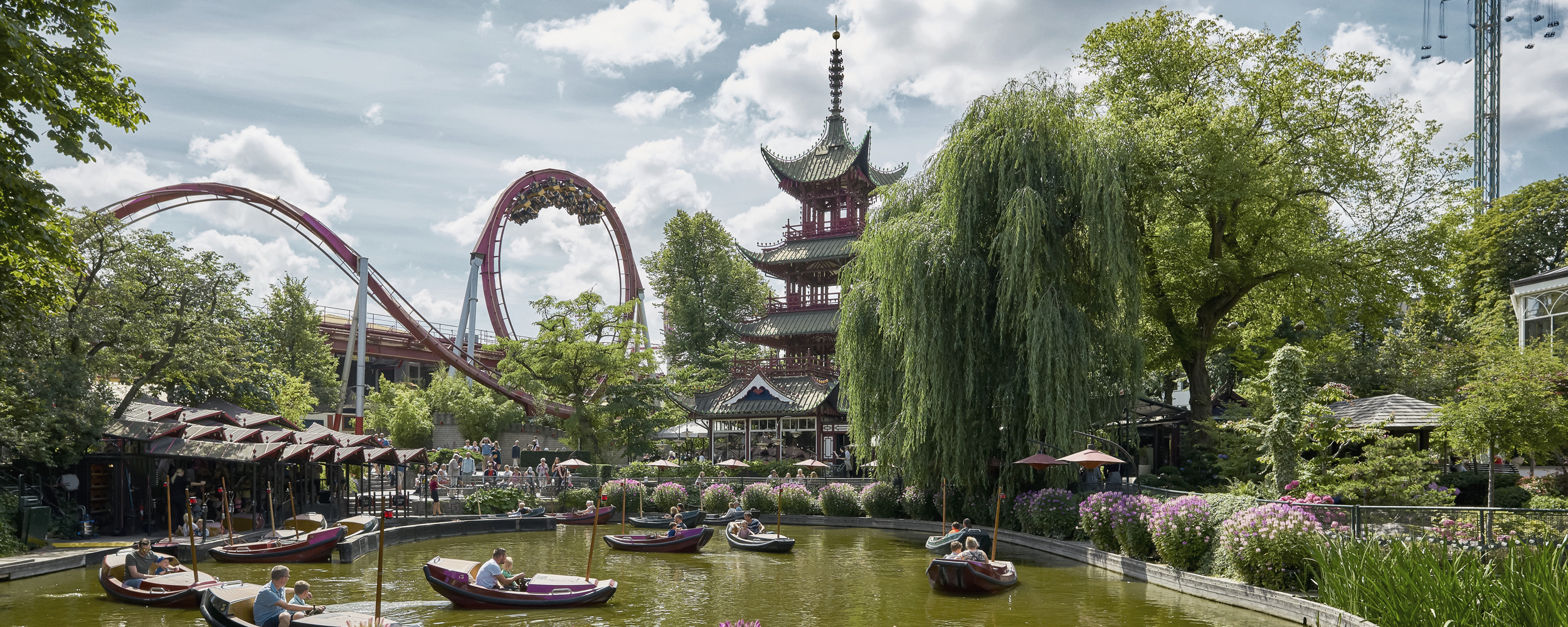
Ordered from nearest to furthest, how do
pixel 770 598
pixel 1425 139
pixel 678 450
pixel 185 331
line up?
1. pixel 770 598
2. pixel 185 331
3. pixel 1425 139
4. pixel 678 450

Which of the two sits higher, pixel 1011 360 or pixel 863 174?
pixel 863 174

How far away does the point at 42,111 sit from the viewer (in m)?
11.9

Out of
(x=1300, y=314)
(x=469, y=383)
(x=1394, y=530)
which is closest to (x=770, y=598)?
(x=1394, y=530)

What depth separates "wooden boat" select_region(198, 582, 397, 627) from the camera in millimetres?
12742

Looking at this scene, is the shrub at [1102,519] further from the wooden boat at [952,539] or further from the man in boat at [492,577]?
the man in boat at [492,577]

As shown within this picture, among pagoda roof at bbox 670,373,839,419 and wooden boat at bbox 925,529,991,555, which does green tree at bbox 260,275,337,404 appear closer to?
pagoda roof at bbox 670,373,839,419

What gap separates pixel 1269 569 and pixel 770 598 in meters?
8.10

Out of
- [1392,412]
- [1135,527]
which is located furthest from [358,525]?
[1392,412]

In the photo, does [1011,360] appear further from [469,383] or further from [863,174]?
[469,383]

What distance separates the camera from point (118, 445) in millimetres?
23828

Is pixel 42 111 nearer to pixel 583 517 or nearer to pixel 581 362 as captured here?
pixel 583 517

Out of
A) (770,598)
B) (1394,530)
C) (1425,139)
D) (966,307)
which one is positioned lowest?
(770,598)

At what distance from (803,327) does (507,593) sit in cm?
2650

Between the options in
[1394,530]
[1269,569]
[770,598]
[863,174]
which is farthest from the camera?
[863,174]
